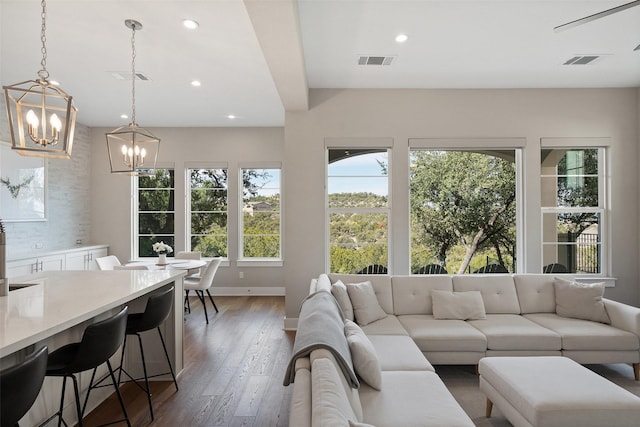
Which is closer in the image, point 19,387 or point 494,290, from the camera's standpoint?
point 19,387

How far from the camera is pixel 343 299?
10.6 feet

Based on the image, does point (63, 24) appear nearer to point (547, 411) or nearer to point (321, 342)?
point (321, 342)

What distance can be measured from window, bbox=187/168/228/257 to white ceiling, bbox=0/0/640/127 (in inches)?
69.9

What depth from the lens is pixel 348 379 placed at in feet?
5.78

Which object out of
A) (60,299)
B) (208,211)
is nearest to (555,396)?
(60,299)

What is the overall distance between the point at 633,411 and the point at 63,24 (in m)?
4.75

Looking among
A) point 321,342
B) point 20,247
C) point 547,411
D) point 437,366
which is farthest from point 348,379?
point 20,247

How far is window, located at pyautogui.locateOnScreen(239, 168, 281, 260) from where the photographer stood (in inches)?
253

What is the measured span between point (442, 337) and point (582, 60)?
10.7 ft

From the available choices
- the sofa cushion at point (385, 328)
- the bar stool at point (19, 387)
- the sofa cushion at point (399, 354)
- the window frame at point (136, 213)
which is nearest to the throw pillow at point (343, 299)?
the sofa cushion at point (385, 328)

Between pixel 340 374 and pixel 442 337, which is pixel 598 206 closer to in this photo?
pixel 442 337

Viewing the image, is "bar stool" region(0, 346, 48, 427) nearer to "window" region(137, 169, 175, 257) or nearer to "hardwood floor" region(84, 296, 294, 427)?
"hardwood floor" region(84, 296, 294, 427)

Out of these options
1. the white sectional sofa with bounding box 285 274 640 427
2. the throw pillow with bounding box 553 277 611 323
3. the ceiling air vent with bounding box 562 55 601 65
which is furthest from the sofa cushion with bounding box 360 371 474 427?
the ceiling air vent with bounding box 562 55 601 65

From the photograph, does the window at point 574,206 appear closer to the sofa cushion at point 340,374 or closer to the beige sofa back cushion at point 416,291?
the beige sofa back cushion at point 416,291
